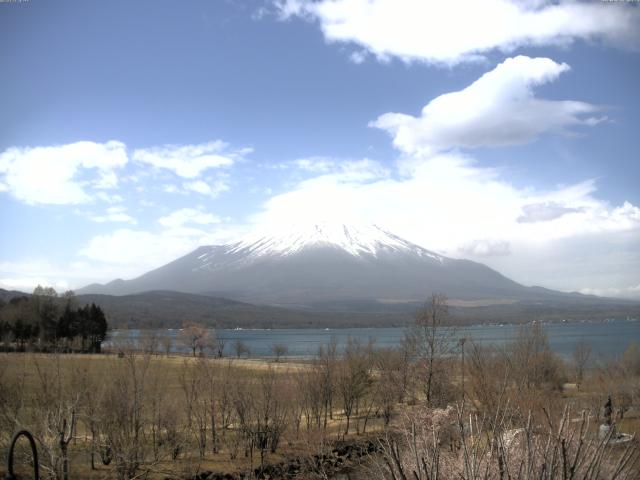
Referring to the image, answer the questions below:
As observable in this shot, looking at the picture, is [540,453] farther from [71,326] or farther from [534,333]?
[71,326]

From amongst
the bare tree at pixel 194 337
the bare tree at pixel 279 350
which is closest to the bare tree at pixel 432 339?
the bare tree at pixel 279 350

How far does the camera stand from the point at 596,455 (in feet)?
18.2

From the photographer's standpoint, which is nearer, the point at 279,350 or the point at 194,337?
the point at 279,350

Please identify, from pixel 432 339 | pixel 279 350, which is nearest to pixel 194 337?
pixel 279 350

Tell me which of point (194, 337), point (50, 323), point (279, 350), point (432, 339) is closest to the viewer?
point (432, 339)

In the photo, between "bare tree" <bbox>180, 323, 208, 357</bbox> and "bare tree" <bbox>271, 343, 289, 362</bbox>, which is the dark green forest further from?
"bare tree" <bbox>271, 343, 289, 362</bbox>

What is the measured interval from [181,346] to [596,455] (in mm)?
128727

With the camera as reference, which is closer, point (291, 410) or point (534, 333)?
point (291, 410)

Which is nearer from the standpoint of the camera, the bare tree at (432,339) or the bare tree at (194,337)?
the bare tree at (432,339)

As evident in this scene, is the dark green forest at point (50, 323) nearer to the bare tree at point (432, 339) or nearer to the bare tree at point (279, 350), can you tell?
the bare tree at point (279, 350)

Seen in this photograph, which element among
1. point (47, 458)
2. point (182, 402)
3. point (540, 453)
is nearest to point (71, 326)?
point (182, 402)

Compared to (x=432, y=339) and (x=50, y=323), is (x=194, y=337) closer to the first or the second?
(x=50, y=323)

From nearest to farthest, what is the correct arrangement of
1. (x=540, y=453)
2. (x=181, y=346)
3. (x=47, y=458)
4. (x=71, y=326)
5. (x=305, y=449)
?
(x=540, y=453)
(x=47, y=458)
(x=305, y=449)
(x=71, y=326)
(x=181, y=346)

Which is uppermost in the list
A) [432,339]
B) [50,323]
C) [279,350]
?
[432,339]
